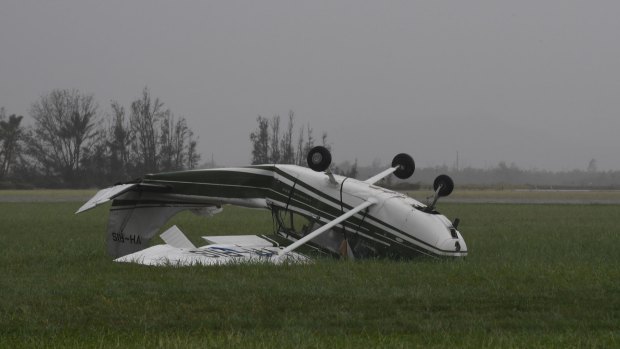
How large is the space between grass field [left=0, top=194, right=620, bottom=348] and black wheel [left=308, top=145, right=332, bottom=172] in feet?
8.12

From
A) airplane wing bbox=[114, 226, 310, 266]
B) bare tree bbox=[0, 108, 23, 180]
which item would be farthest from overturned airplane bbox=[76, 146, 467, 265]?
bare tree bbox=[0, 108, 23, 180]

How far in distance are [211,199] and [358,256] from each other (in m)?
3.50

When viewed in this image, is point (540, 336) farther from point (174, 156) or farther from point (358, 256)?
point (174, 156)

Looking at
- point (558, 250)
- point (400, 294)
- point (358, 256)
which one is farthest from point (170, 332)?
point (558, 250)

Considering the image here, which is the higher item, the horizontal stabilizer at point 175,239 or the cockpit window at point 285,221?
the cockpit window at point 285,221

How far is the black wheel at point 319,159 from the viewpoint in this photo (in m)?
16.9

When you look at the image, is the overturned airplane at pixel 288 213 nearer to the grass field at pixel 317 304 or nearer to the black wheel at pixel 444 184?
the black wheel at pixel 444 184

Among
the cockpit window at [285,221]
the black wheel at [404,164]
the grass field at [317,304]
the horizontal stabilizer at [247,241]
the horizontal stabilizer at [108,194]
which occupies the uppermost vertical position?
the black wheel at [404,164]

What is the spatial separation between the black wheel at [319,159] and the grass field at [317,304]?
8.12ft

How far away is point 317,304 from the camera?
1084 cm

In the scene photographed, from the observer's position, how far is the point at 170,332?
9.41m

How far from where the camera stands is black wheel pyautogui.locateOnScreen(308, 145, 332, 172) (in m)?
16.9

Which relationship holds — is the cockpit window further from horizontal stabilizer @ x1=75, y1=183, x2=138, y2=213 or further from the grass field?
horizontal stabilizer @ x1=75, y1=183, x2=138, y2=213

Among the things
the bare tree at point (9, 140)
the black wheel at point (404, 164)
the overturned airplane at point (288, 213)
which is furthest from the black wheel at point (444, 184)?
the bare tree at point (9, 140)
